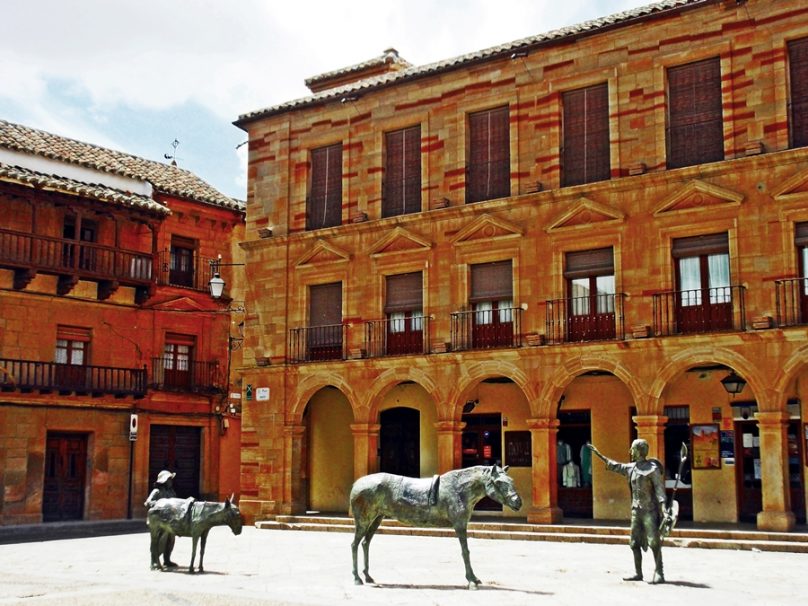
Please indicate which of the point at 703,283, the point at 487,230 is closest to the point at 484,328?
the point at 487,230

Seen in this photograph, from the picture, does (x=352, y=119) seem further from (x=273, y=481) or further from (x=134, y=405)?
(x=134, y=405)

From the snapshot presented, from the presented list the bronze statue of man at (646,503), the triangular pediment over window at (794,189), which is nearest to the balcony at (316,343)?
the triangular pediment over window at (794,189)

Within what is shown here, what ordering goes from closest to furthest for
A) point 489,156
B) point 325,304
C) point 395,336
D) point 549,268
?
point 549,268 < point 489,156 < point 395,336 < point 325,304

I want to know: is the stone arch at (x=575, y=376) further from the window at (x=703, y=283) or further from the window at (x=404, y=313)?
the window at (x=404, y=313)

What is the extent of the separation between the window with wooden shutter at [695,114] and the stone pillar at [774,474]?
18.3ft

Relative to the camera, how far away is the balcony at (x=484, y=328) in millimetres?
23531

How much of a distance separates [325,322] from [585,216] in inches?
301

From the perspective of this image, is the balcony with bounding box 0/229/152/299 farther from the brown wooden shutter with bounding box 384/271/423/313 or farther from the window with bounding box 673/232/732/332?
the window with bounding box 673/232/732/332

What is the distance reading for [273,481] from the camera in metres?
26.3

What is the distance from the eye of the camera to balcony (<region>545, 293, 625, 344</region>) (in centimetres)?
2198

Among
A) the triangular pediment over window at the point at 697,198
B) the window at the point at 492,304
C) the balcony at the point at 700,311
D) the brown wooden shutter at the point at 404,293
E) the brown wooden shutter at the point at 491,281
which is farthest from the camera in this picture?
the brown wooden shutter at the point at 404,293

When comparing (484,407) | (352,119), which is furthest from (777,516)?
(352,119)

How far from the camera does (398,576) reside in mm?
14648

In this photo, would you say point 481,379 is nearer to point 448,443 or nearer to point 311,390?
point 448,443
